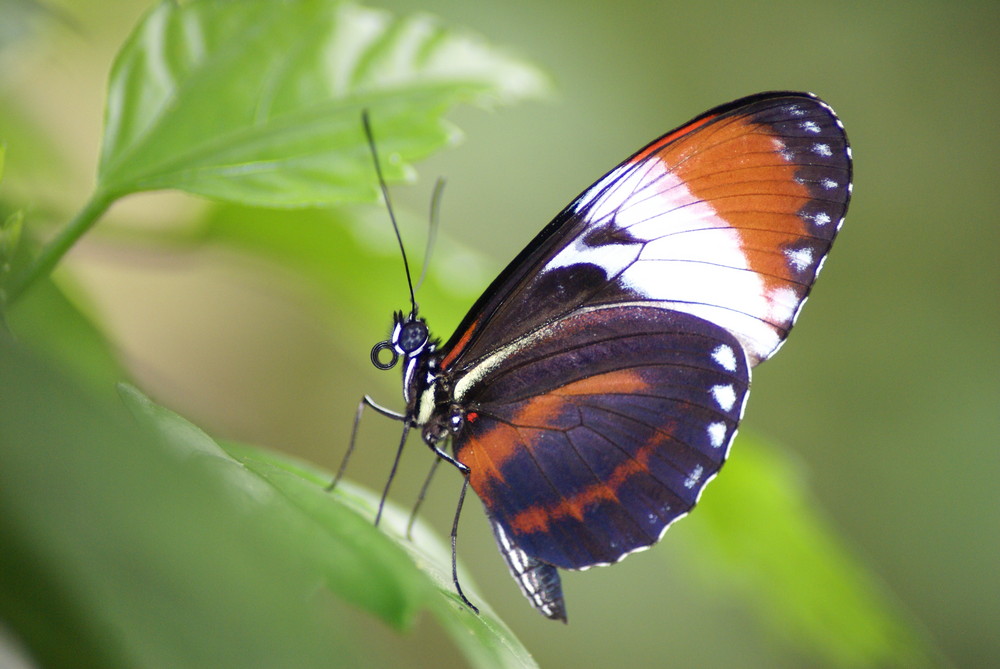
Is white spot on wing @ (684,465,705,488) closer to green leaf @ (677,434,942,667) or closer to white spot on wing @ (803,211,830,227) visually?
green leaf @ (677,434,942,667)

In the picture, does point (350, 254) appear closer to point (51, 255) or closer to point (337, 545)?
Answer: point (51, 255)

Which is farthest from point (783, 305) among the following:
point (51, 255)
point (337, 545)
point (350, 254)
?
point (51, 255)

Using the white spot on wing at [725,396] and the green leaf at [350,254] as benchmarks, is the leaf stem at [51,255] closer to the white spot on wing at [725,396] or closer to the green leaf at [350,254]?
the green leaf at [350,254]

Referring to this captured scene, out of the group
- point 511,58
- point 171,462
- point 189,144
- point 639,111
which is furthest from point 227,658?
point 639,111

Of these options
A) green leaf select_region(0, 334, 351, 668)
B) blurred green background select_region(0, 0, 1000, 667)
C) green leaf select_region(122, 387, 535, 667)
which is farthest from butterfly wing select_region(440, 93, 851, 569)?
blurred green background select_region(0, 0, 1000, 667)

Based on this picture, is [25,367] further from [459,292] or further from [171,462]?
[459,292]

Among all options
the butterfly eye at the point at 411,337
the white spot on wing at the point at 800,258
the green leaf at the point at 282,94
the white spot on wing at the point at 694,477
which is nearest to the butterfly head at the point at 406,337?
the butterfly eye at the point at 411,337
